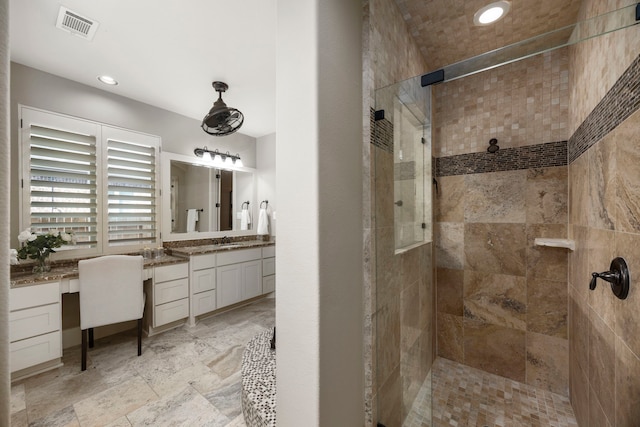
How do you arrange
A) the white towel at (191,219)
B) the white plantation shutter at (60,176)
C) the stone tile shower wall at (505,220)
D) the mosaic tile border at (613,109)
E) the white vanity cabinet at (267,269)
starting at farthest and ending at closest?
the white vanity cabinet at (267,269) < the white towel at (191,219) < the white plantation shutter at (60,176) < the stone tile shower wall at (505,220) < the mosaic tile border at (613,109)

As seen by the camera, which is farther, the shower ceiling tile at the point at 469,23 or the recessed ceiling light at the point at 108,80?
the recessed ceiling light at the point at 108,80

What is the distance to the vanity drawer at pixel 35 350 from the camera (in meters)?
1.87

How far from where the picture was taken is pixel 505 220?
192cm

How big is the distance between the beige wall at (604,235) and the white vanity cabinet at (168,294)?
336 cm

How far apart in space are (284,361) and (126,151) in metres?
3.05

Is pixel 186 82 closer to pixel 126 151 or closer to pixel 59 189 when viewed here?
pixel 126 151

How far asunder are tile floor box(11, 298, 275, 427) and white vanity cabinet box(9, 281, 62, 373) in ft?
0.56

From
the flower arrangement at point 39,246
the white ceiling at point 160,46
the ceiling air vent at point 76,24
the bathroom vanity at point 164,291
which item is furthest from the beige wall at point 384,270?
the flower arrangement at point 39,246

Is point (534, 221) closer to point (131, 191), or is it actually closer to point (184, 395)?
point (184, 395)

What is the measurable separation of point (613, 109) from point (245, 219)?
403 centimetres

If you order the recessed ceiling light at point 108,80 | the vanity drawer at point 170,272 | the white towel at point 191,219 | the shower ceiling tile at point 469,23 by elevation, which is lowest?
the vanity drawer at point 170,272

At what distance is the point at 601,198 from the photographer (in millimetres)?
1172

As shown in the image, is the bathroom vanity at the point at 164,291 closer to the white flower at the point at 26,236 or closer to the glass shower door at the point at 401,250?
the white flower at the point at 26,236

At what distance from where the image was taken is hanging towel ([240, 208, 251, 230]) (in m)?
4.10
